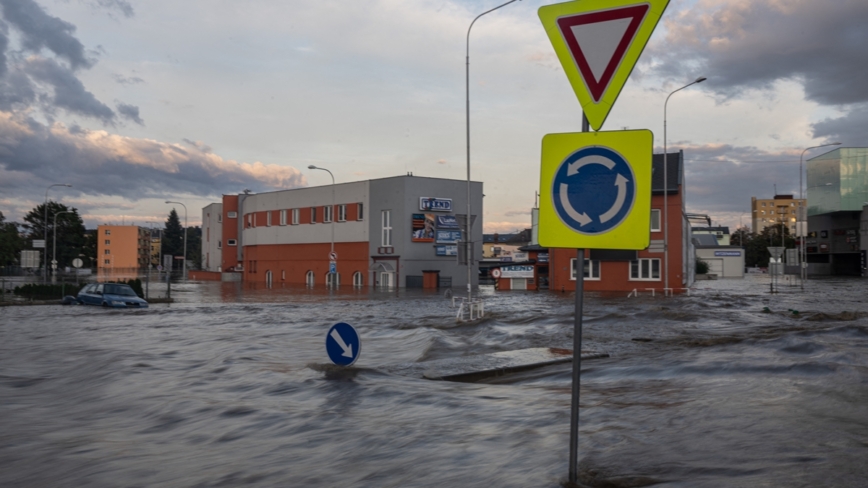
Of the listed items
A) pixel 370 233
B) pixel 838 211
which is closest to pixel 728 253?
pixel 838 211

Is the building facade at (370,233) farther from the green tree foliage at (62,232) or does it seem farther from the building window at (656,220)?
the green tree foliage at (62,232)

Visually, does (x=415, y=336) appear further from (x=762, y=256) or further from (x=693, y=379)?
(x=762, y=256)

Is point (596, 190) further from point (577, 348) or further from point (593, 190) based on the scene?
point (577, 348)

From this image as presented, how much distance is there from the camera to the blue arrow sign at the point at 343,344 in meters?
10.9

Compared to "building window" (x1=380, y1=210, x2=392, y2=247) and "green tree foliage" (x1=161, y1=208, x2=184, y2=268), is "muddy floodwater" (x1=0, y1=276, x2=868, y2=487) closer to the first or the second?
"building window" (x1=380, y1=210, x2=392, y2=247)

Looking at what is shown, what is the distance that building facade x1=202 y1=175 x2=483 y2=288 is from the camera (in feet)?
202

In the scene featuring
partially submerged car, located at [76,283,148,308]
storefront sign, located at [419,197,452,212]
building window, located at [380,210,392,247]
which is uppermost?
storefront sign, located at [419,197,452,212]

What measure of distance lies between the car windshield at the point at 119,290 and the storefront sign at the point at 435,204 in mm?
32028

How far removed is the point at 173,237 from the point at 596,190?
18690 centimetres

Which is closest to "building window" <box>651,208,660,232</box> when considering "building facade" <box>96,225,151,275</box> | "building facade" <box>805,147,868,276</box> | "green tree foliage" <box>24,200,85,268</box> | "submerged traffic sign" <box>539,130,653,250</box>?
"submerged traffic sign" <box>539,130,653,250</box>

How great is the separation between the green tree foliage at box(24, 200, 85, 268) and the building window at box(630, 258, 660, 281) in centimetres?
10378

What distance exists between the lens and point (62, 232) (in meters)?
124

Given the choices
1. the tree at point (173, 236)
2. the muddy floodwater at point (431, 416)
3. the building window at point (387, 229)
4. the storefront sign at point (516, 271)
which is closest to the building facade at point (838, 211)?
the storefront sign at point (516, 271)

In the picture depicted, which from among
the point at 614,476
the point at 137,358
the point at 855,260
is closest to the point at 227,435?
the point at 614,476
